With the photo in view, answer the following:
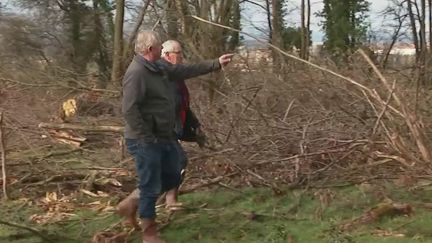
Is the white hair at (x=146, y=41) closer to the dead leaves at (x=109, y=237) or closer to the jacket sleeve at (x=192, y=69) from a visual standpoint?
the jacket sleeve at (x=192, y=69)

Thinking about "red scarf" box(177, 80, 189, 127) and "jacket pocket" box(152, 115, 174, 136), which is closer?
"jacket pocket" box(152, 115, 174, 136)

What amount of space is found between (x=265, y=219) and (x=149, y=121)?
160 cm

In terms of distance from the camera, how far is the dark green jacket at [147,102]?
19.0 feet

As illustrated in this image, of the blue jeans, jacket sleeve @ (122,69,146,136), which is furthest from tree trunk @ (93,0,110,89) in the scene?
jacket sleeve @ (122,69,146,136)

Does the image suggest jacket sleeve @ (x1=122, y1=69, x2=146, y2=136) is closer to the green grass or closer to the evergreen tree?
the green grass

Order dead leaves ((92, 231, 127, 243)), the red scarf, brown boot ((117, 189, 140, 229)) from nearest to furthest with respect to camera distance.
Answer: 1. dead leaves ((92, 231, 127, 243))
2. brown boot ((117, 189, 140, 229))
3. the red scarf

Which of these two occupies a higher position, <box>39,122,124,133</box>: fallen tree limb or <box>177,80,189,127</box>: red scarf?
<box>177,80,189,127</box>: red scarf

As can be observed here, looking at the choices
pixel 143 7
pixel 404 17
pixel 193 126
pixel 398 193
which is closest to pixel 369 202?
pixel 398 193

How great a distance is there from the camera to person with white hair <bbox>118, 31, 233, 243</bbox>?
5.82 meters

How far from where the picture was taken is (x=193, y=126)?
7.32 meters

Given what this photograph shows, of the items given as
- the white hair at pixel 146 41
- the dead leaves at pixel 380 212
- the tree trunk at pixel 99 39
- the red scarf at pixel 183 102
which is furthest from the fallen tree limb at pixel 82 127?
the tree trunk at pixel 99 39

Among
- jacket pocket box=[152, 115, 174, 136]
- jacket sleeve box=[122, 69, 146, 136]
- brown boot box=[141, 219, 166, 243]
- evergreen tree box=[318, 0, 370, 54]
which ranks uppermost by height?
evergreen tree box=[318, 0, 370, 54]

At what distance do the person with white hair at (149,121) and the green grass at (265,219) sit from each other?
1.85ft

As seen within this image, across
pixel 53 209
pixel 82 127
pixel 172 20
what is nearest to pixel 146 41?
pixel 53 209
